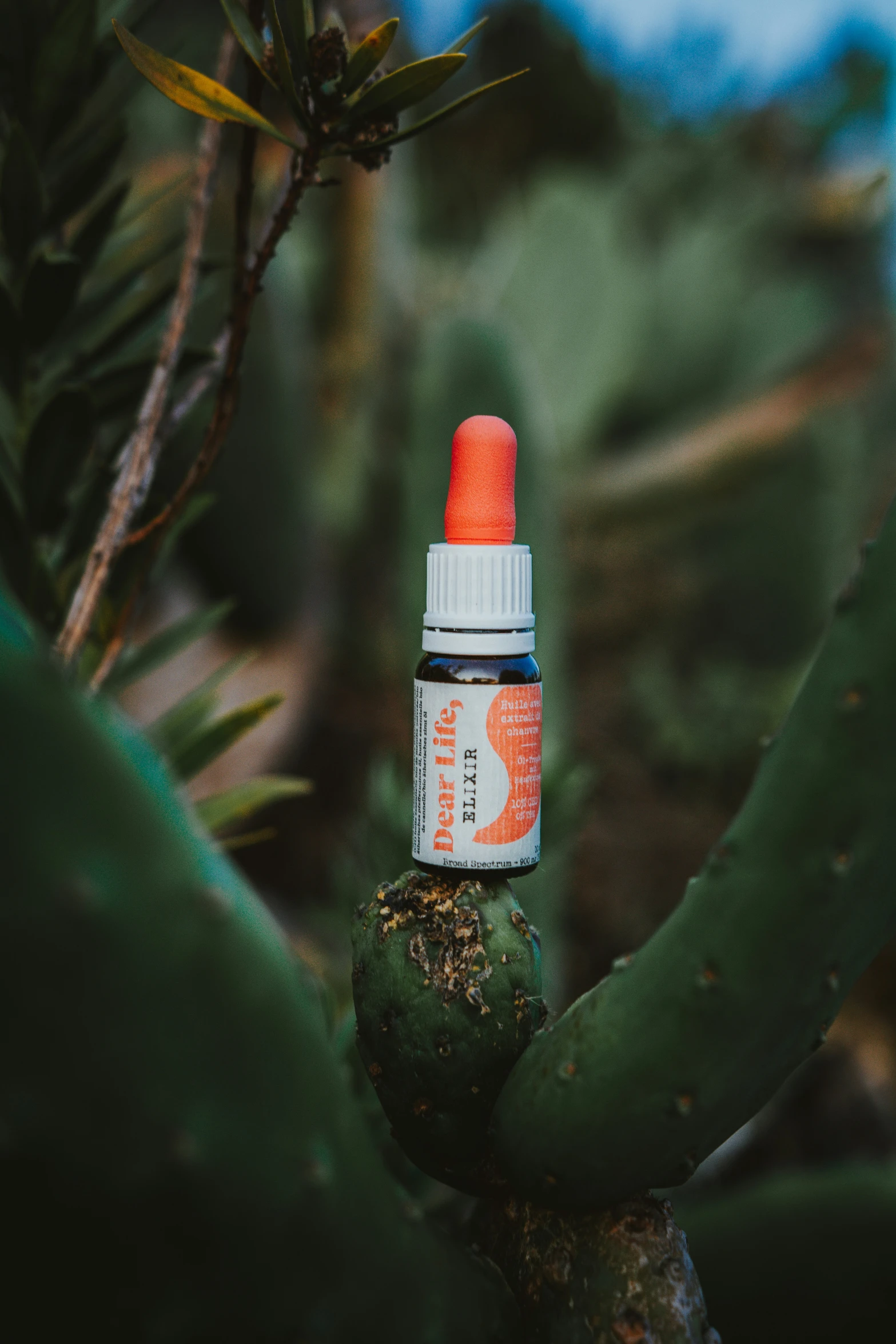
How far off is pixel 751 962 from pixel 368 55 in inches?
11.1

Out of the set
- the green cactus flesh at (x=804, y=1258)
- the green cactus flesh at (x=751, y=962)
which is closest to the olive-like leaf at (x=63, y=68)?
the green cactus flesh at (x=751, y=962)

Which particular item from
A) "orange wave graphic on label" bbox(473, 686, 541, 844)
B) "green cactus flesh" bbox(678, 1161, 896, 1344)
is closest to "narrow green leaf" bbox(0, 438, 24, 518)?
"orange wave graphic on label" bbox(473, 686, 541, 844)

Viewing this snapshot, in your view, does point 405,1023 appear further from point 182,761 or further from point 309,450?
point 309,450

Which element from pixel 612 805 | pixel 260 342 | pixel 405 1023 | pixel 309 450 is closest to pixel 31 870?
pixel 405 1023

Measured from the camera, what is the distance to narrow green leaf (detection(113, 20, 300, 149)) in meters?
0.27

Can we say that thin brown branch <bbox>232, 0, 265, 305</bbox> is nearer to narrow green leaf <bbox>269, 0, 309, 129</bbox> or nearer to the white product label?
narrow green leaf <bbox>269, 0, 309, 129</bbox>

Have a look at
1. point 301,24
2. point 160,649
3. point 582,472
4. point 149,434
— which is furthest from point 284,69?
point 582,472

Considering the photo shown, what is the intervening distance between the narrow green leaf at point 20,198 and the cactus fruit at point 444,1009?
0.28 meters

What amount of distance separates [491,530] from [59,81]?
24cm

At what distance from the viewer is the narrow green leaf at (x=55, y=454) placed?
0.34m

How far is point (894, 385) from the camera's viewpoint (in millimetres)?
2605

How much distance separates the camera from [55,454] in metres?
0.35

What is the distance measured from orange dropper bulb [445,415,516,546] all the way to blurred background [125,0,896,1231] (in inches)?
6.1

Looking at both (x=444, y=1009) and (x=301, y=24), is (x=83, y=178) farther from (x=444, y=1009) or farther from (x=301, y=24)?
(x=444, y=1009)
